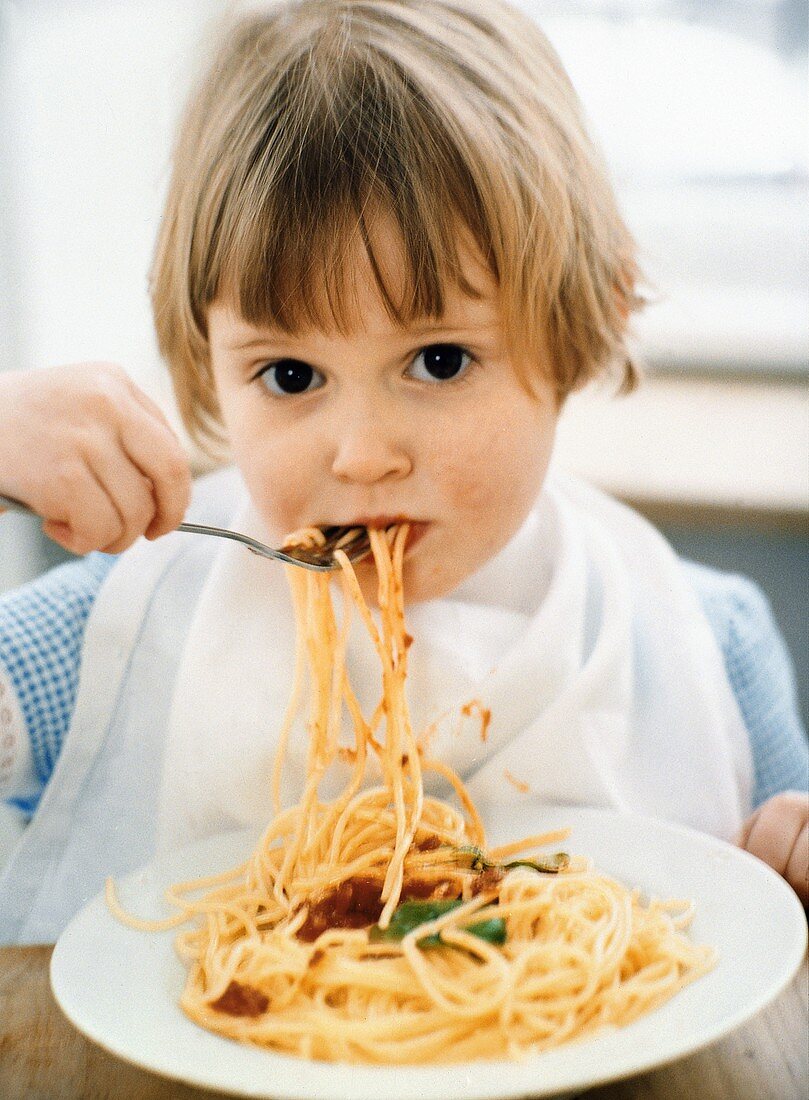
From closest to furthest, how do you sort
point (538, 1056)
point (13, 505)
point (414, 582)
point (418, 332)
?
point (538, 1056)
point (13, 505)
point (418, 332)
point (414, 582)

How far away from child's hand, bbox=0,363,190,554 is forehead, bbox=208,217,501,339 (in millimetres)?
144

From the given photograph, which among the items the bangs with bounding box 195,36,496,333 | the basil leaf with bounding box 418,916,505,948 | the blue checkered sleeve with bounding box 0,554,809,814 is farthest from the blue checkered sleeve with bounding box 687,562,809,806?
the bangs with bounding box 195,36,496,333

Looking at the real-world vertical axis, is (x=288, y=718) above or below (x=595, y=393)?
below

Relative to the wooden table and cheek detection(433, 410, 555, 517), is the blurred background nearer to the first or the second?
cheek detection(433, 410, 555, 517)

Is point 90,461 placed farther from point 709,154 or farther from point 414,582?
point 709,154

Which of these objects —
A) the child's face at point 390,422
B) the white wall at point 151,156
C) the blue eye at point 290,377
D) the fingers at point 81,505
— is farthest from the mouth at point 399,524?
the white wall at point 151,156

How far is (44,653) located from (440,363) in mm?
458

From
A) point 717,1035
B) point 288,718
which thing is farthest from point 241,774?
point 717,1035

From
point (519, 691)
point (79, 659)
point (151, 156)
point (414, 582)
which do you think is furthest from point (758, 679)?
point (151, 156)

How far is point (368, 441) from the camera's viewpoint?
0.80 m

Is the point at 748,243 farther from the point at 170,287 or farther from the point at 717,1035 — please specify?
the point at 717,1035

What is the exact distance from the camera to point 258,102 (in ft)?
2.64

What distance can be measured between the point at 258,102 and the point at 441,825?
0.56m

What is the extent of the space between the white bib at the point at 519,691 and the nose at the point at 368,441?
9.8 inches
